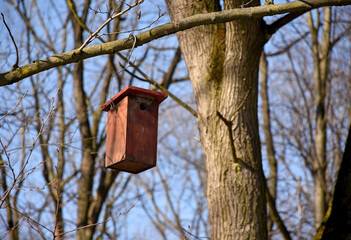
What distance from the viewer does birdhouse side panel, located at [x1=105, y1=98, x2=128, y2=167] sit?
3.17 metres

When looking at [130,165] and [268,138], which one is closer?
[130,165]

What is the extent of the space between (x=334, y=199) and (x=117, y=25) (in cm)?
529

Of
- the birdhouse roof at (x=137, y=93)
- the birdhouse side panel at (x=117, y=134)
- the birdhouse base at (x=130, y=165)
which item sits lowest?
the birdhouse base at (x=130, y=165)

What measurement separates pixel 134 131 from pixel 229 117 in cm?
101

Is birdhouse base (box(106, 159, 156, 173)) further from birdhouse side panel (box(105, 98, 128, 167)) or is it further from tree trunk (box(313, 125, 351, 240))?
tree trunk (box(313, 125, 351, 240))

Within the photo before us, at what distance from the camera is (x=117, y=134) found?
3.30m

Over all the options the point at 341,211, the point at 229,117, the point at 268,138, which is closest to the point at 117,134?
the point at 229,117

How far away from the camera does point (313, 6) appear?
3061 mm

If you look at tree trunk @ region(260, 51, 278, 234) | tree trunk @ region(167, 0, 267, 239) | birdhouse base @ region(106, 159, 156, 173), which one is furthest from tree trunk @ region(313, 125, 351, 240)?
tree trunk @ region(260, 51, 278, 234)

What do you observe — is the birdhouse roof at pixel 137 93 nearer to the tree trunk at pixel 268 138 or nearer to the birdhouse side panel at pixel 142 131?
the birdhouse side panel at pixel 142 131

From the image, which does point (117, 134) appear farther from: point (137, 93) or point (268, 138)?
point (268, 138)

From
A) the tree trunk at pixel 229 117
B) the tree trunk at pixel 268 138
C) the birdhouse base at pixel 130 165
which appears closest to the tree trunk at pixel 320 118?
the tree trunk at pixel 268 138

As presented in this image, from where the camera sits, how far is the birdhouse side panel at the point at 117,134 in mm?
3168

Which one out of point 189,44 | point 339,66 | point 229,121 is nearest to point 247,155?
point 229,121
